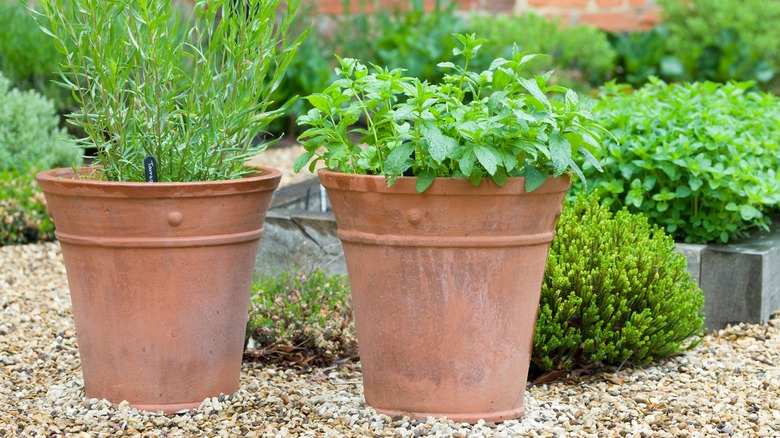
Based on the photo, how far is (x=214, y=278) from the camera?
271 centimetres

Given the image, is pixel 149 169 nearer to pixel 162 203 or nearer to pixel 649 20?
pixel 162 203

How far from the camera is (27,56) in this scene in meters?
6.56

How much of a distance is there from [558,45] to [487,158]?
553 centimetres

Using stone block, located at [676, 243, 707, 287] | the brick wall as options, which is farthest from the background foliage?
the brick wall

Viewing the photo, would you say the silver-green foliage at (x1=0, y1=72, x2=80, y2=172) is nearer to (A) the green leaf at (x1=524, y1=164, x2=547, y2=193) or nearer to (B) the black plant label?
(B) the black plant label

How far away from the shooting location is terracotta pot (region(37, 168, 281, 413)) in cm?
261

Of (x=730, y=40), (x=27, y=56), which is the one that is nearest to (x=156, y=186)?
(x=27, y=56)

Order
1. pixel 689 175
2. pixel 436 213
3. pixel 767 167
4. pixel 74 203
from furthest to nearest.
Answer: pixel 767 167 → pixel 689 175 → pixel 74 203 → pixel 436 213

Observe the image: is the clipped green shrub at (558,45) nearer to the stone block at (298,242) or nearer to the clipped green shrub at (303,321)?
the stone block at (298,242)

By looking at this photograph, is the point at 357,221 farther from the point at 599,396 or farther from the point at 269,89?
the point at 599,396

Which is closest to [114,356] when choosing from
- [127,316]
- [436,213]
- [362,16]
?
[127,316]

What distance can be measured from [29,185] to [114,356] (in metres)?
2.73

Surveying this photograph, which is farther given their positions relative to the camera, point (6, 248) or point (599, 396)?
point (6, 248)

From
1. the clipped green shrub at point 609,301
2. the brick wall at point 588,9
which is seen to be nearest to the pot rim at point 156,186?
the clipped green shrub at point 609,301
